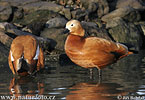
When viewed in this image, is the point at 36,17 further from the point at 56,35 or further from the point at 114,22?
the point at 114,22

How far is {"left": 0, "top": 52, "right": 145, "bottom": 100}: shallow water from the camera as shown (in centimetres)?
703

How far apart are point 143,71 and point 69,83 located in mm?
2877

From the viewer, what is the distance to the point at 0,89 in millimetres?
7809

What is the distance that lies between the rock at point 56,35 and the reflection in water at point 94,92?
23.8ft

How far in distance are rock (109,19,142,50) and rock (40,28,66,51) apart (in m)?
3.38

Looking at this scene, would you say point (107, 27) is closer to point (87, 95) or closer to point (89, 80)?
point (89, 80)

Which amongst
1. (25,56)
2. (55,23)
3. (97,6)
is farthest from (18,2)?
(25,56)

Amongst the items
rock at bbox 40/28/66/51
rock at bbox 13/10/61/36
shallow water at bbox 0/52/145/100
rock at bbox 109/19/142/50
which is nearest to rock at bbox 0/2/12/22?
A: rock at bbox 13/10/61/36

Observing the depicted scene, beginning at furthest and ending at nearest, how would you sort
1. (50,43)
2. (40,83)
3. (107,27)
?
(107,27) < (50,43) < (40,83)

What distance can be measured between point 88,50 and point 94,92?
1.90 m

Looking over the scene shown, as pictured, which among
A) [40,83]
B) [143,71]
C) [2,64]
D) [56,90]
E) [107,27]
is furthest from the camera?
[107,27]

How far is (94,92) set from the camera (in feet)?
24.4

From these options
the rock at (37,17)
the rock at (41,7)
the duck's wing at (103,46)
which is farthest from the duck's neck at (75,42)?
the rock at (41,7)

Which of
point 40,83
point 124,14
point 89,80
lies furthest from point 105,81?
point 124,14
